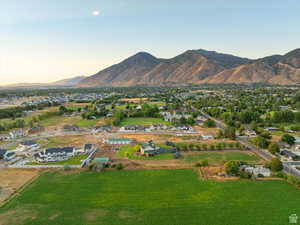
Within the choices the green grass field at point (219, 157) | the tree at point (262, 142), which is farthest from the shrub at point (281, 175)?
the tree at point (262, 142)

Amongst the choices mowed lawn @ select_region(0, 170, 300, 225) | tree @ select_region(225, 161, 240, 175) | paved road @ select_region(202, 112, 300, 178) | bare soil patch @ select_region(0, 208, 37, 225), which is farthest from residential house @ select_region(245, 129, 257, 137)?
bare soil patch @ select_region(0, 208, 37, 225)

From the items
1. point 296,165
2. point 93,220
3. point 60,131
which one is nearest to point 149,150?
point 93,220

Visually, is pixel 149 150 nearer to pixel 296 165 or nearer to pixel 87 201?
pixel 87 201

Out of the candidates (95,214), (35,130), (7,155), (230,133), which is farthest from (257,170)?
(35,130)

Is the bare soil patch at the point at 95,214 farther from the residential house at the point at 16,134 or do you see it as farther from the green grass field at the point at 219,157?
the residential house at the point at 16,134

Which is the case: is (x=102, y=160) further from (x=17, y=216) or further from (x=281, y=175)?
(x=281, y=175)
